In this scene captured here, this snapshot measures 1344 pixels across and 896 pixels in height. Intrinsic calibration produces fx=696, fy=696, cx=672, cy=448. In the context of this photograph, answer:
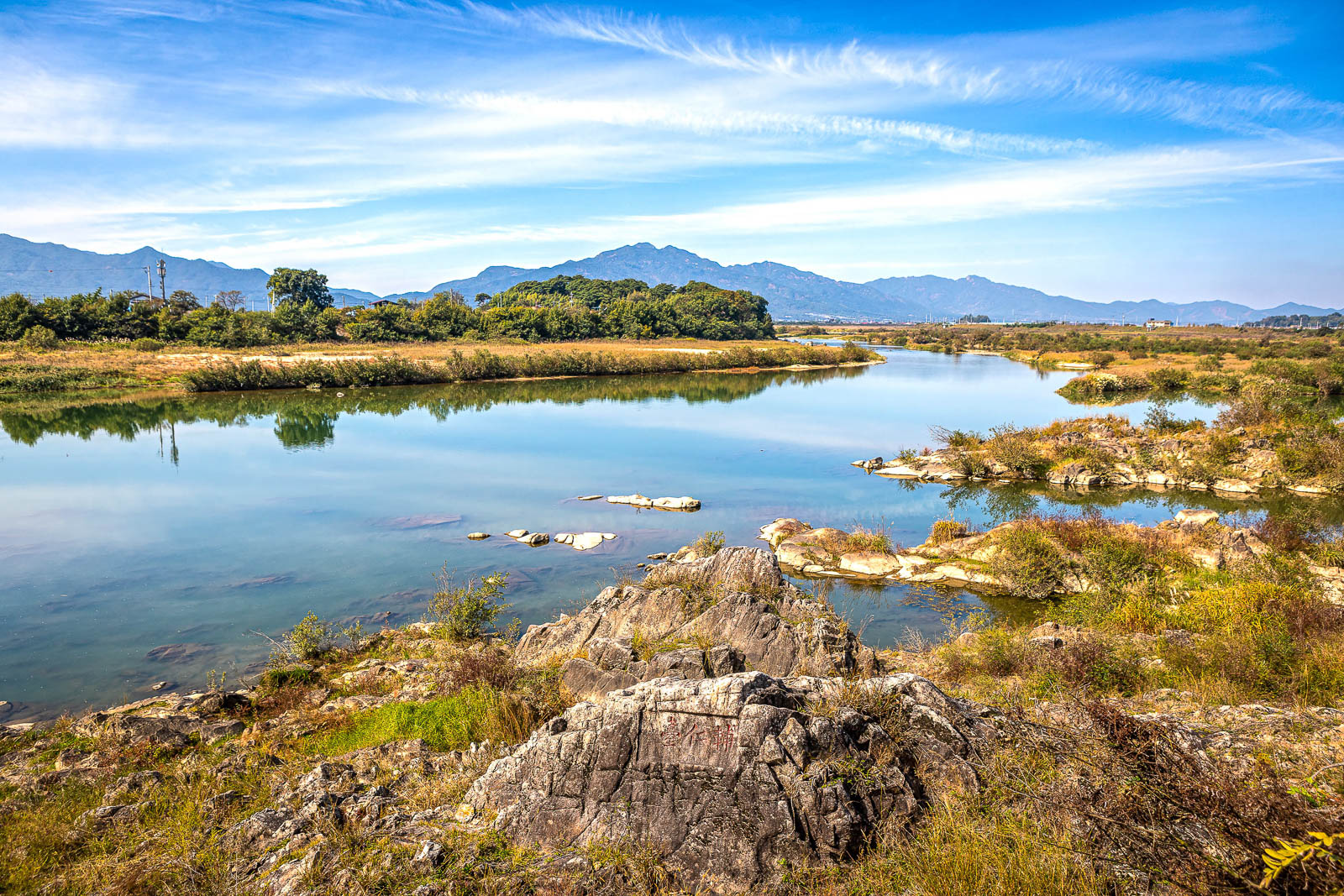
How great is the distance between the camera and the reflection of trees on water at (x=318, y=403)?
44209mm

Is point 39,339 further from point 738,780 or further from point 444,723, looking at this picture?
point 738,780

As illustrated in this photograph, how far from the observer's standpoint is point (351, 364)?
66.4 meters

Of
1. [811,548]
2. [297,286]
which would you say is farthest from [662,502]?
[297,286]

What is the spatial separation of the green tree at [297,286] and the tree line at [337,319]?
15 cm

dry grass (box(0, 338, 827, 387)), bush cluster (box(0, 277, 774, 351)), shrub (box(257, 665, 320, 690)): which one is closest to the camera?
shrub (box(257, 665, 320, 690))

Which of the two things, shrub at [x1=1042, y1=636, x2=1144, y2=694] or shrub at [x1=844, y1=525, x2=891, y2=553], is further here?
shrub at [x1=844, y1=525, x2=891, y2=553]

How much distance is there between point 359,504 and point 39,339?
6549cm

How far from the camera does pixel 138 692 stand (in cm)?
1324

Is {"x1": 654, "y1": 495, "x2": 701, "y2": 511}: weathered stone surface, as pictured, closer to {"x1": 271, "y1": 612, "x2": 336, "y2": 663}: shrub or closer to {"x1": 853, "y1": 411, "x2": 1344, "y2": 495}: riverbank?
{"x1": 853, "y1": 411, "x2": 1344, "y2": 495}: riverbank

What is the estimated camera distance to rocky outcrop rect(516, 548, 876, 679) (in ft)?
35.4

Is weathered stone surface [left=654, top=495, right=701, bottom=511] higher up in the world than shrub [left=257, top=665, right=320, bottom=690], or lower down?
higher up

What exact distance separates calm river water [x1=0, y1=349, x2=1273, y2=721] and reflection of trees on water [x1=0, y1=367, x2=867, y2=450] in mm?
386

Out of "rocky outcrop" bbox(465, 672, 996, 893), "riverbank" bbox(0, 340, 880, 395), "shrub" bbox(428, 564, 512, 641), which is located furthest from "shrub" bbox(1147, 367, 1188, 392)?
"rocky outcrop" bbox(465, 672, 996, 893)

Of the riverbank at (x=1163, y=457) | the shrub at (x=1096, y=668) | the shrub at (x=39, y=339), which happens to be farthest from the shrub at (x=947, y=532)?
the shrub at (x=39, y=339)
